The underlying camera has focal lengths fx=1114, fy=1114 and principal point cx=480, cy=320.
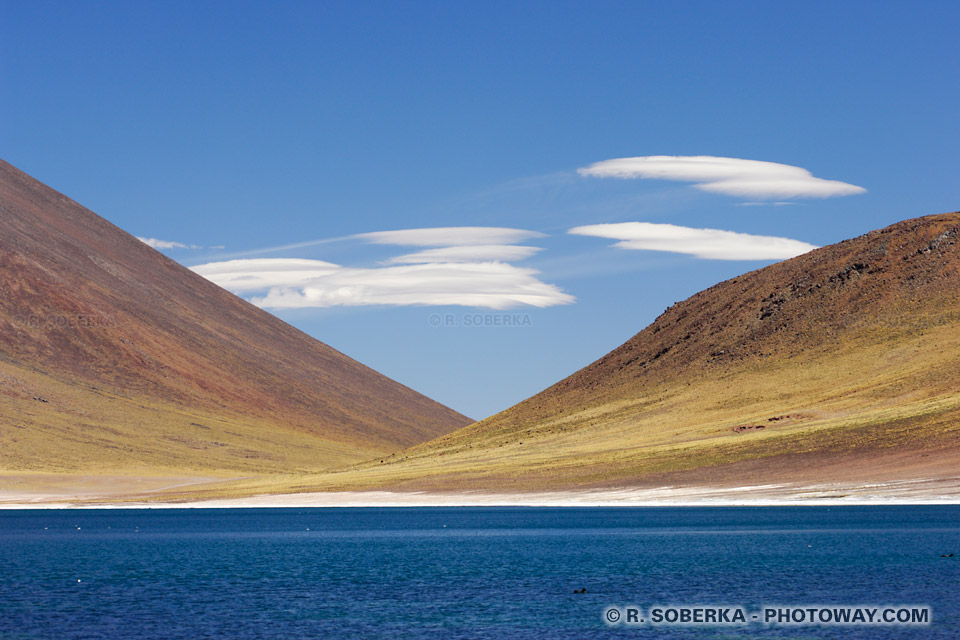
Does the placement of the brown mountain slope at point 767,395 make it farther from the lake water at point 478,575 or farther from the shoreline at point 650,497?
the lake water at point 478,575

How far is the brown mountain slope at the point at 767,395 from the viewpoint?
104312 millimetres

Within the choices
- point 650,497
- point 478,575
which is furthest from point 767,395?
point 478,575

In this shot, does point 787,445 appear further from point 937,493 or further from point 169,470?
point 169,470

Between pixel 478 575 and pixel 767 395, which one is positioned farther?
pixel 767 395

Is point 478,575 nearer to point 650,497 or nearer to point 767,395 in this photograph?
point 650,497

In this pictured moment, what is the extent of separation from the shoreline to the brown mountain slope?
3.67 metres

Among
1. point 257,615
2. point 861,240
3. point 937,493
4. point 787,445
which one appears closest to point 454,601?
point 257,615

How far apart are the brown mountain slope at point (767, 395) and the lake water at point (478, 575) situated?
18.3 metres

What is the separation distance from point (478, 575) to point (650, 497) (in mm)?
46761

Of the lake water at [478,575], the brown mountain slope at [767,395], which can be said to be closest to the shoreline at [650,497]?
the lake water at [478,575]

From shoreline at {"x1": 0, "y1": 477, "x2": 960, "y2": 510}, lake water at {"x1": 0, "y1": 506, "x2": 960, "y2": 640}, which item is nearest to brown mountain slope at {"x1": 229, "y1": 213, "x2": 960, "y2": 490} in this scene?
shoreline at {"x1": 0, "y1": 477, "x2": 960, "y2": 510}

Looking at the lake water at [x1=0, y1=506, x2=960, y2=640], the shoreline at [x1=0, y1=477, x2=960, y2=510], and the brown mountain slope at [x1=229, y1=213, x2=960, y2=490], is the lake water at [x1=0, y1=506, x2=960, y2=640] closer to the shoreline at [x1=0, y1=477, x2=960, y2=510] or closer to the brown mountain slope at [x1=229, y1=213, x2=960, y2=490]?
the shoreline at [x1=0, y1=477, x2=960, y2=510]

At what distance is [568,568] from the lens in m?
52.8

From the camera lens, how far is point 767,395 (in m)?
136
